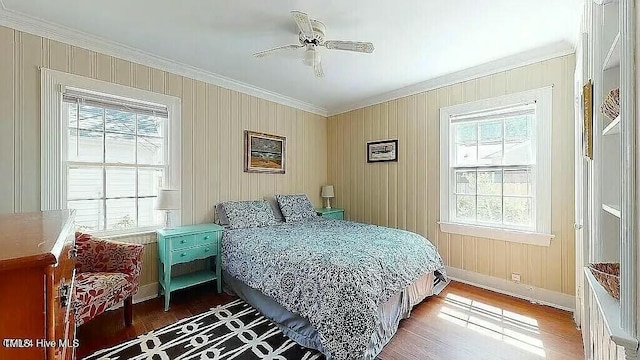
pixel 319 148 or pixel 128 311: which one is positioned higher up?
pixel 319 148

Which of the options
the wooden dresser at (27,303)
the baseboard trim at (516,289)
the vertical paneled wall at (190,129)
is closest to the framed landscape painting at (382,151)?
the vertical paneled wall at (190,129)

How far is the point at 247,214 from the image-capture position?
3398 mm

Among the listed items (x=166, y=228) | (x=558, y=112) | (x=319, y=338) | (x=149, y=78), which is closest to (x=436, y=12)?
(x=558, y=112)

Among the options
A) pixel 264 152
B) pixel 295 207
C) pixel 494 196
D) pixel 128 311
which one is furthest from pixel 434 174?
pixel 128 311

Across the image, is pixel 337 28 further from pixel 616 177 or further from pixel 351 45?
pixel 616 177

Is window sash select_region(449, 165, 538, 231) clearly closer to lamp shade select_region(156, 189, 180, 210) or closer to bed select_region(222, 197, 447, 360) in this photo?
bed select_region(222, 197, 447, 360)

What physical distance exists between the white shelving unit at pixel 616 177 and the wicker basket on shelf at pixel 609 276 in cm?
3

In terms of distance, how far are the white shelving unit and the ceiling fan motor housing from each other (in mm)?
1648

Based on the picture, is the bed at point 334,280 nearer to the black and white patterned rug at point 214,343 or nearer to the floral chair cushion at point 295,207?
the black and white patterned rug at point 214,343

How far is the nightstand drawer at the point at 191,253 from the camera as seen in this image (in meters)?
2.67

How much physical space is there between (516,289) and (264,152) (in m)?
3.40

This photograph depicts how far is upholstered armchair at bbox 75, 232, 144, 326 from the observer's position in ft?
6.70

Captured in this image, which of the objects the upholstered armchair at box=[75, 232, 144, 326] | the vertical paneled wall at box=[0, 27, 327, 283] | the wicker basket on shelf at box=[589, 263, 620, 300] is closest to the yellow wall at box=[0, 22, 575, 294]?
the vertical paneled wall at box=[0, 27, 327, 283]

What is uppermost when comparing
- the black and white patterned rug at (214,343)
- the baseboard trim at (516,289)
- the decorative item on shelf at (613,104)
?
the decorative item on shelf at (613,104)
